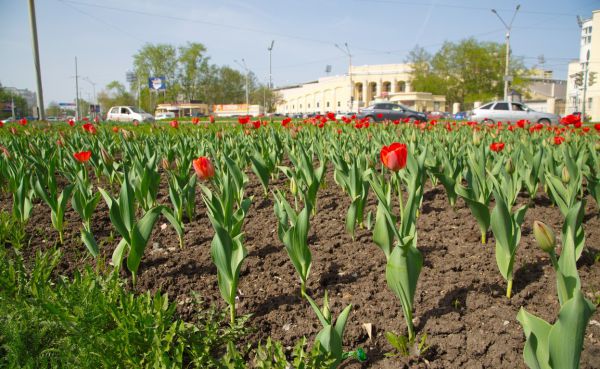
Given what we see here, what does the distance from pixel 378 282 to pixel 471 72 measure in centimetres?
4733

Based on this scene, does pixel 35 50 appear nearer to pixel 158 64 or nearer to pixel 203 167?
pixel 203 167

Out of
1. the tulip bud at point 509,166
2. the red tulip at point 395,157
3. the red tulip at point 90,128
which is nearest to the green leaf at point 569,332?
the red tulip at point 395,157

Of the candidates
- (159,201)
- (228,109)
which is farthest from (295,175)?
(228,109)

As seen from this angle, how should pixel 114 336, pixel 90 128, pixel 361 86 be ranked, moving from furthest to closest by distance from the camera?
pixel 361 86 → pixel 90 128 → pixel 114 336

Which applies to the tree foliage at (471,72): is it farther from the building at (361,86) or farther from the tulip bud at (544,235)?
the tulip bud at (544,235)

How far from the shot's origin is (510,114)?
1859 centimetres

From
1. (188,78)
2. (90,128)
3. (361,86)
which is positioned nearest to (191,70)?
(188,78)

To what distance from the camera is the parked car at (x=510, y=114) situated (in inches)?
730

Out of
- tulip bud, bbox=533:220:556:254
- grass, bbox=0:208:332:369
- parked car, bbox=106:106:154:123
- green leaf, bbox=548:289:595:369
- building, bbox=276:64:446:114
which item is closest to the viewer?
green leaf, bbox=548:289:595:369

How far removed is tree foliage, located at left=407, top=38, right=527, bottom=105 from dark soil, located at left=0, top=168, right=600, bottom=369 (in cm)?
4523

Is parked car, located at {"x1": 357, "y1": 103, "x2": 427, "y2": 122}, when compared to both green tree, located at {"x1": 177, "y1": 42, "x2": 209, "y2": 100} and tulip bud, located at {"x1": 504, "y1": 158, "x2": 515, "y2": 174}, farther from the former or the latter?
green tree, located at {"x1": 177, "y1": 42, "x2": 209, "y2": 100}

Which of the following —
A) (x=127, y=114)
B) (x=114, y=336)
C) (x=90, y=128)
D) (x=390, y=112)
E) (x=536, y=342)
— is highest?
(x=127, y=114)

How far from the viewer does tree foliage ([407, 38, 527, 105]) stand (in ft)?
141

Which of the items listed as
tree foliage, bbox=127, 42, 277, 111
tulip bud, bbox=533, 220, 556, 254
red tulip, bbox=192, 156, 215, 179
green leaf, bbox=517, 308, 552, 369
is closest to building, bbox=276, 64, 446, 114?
tree foliage, bbox=127, 42, 277, 111
